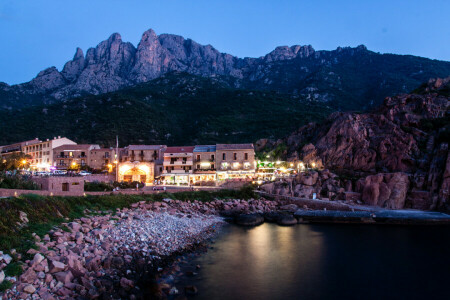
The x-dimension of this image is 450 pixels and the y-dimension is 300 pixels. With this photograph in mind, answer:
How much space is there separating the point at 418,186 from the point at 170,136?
5527cm

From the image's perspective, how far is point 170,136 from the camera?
7644 cm

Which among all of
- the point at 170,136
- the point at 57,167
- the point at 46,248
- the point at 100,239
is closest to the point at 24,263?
the point at 46,248

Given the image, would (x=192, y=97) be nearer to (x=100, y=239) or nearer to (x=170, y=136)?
(x=170, y=136)

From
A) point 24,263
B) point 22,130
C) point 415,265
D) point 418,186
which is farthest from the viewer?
point 22,130

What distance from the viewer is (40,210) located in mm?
17766

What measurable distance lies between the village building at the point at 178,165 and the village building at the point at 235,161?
190 inches

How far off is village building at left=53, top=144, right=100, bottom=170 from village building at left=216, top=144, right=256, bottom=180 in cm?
2507

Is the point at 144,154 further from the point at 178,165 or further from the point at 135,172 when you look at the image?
the point at 135,172

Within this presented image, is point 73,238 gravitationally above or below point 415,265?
above

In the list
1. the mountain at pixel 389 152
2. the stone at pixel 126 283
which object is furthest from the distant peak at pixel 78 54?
the stone at pixel 126 283

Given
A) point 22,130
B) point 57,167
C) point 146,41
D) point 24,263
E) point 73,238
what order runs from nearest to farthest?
point 24,263 < point 73,238 < point 57,167 < point 22,130 < point 146,41

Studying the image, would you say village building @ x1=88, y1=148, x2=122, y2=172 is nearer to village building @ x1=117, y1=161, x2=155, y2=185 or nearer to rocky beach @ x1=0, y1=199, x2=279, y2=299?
village building @ x1=117, y1=161, x2=155, y2=185

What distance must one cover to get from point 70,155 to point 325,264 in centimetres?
5076

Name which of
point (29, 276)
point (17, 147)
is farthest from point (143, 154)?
point (29, 276)
